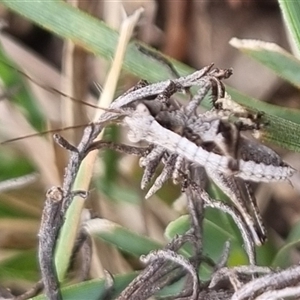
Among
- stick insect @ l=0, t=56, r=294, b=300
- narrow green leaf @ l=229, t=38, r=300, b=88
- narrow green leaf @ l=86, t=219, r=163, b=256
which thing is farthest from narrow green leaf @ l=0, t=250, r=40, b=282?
narrow green leaf @ l=229, t=38, r=300, b=88

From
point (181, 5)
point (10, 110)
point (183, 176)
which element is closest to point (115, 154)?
point (10, 110)

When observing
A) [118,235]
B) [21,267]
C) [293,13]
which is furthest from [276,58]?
[21,267]

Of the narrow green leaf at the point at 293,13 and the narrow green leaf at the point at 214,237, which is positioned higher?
the narrow green leaf at the point at 293,13

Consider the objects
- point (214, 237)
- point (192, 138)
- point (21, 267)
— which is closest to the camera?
point (192, 138)

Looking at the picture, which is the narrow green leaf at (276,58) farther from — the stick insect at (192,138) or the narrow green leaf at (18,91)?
the narrow green leaf at (18,91)

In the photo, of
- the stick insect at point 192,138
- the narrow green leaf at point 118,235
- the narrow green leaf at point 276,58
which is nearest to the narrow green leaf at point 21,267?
the narrow green leaf at point 118,235

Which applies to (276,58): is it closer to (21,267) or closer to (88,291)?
(88,291)

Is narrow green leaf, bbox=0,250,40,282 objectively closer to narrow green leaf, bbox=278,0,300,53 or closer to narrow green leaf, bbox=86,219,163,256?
narrow green leaf, bbox=86,219,163,256
